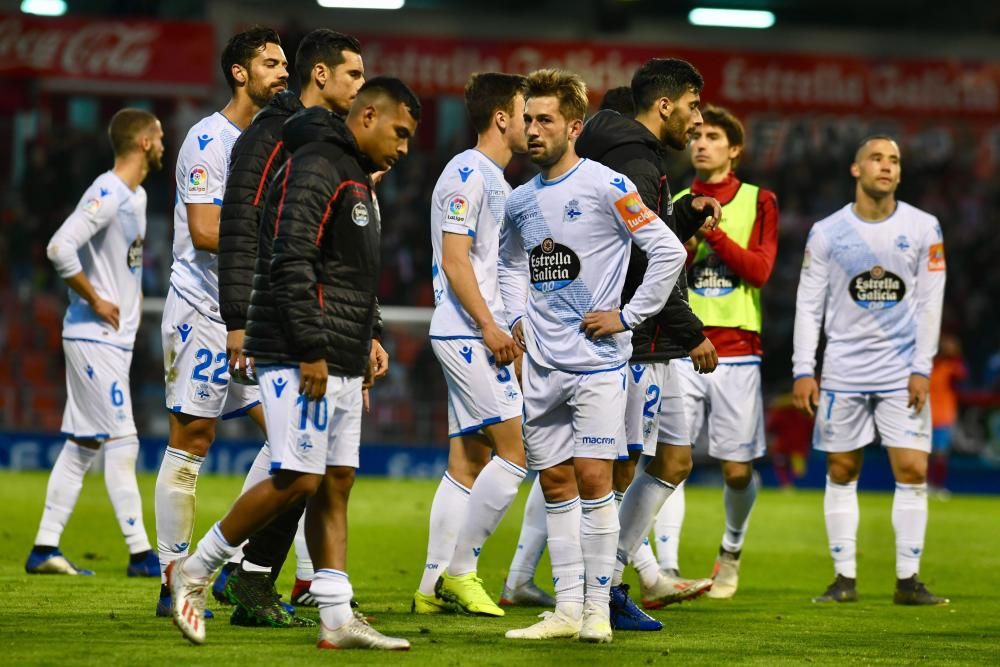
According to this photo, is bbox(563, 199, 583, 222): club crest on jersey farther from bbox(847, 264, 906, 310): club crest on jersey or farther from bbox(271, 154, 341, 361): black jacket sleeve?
bbox(847, 264, 906, 310): club crest on jersey

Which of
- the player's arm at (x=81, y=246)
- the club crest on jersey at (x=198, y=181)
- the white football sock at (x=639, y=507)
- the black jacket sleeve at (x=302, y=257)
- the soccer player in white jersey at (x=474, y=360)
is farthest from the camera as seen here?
the player's arm at (x=81, y=246)

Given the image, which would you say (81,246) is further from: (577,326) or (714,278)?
(577,326)

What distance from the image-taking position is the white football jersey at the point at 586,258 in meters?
5.66

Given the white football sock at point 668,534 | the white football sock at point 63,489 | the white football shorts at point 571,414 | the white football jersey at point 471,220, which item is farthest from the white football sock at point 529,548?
the white football sock at point 63,489

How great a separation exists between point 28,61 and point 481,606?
49.5ft

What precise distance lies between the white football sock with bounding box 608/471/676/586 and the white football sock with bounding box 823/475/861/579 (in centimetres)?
148

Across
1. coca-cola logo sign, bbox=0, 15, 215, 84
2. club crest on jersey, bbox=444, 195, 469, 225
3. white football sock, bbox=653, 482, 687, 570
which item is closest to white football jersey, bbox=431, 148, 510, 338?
club crest on jersey, bbox=444, 195, 469, 225

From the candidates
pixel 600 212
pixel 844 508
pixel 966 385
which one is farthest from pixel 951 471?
pixel 600 212

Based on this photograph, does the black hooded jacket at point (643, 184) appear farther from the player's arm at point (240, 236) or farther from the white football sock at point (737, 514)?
the white football sock at point (737, 514)

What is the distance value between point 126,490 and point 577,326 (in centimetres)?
356

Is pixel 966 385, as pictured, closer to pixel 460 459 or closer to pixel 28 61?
pixel 28 61

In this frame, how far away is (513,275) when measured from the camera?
21.5 ft

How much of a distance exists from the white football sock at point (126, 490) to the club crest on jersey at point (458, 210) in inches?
108

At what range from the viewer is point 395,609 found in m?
6.83
